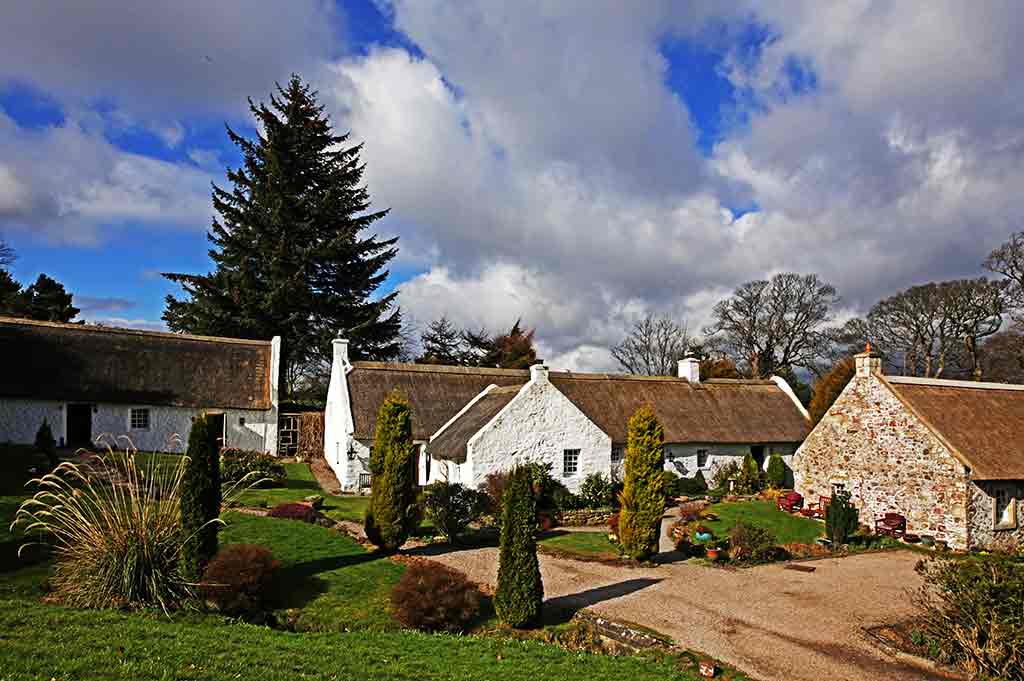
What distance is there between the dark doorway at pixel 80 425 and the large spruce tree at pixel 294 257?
48.0 ft

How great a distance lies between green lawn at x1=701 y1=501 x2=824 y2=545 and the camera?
22.7 meters

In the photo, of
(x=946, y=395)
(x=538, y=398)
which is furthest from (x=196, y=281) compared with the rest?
(x=946, y=395)

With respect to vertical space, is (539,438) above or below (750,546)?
above

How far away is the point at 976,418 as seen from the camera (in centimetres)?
2361

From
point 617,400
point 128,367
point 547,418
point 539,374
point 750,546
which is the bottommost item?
point 750,546

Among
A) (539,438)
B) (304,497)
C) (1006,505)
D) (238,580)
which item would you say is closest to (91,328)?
(304,497)

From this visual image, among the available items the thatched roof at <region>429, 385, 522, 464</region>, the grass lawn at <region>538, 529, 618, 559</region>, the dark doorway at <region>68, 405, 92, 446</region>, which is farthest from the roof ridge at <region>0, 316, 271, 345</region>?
the grass lawn at <region>538, 529, 618, 559</region>

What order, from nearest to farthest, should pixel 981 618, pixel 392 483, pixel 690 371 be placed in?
pixel 981 618
pixel 392 483
pixel 690 371

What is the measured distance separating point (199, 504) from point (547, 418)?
47.2ft

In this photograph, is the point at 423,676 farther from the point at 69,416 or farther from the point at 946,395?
the point at 69,416

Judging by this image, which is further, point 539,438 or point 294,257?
point 294,257

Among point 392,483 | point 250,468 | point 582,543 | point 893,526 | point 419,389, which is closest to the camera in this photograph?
point 392,483

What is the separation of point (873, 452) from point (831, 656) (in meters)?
14.5

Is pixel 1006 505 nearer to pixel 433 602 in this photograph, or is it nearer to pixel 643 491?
pixel 643 491
